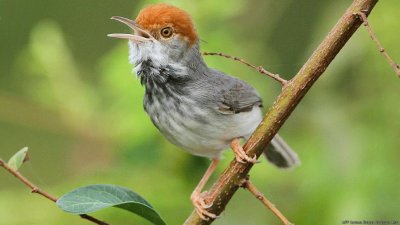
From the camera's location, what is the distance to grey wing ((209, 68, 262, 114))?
3631 millimetres

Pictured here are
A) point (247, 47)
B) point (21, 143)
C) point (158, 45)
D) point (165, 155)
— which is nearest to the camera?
point (158, 45)

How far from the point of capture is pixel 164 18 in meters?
3.39

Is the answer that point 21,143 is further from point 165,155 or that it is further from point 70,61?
point 165,155

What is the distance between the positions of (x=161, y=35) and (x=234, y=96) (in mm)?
477

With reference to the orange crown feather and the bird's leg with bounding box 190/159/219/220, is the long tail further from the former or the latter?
the orange crown feather

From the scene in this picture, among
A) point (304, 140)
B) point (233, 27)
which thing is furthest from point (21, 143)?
point (304, 140)

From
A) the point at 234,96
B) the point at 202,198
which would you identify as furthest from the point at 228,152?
the point at 202,198

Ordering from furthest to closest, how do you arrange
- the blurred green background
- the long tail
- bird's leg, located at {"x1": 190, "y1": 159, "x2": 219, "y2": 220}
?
1. the long tail
2. the blurred green background
3. bird's leg, located at {"x1": 190, "y1": 159, "x2": 219, "y2": 220}

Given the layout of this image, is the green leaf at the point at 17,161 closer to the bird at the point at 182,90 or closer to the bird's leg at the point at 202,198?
the bird's leg at the point at 202,198

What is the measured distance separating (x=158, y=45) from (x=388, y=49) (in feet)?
3.76

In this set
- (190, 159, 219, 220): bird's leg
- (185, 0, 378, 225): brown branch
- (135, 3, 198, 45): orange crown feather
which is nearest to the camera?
(185, 0, 378, 225): brown branch

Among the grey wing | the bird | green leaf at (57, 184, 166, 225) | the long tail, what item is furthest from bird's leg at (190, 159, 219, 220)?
the long tail

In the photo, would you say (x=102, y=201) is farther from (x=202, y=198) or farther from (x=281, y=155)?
(x=281, y=155)

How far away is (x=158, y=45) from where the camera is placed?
3.47 meters
